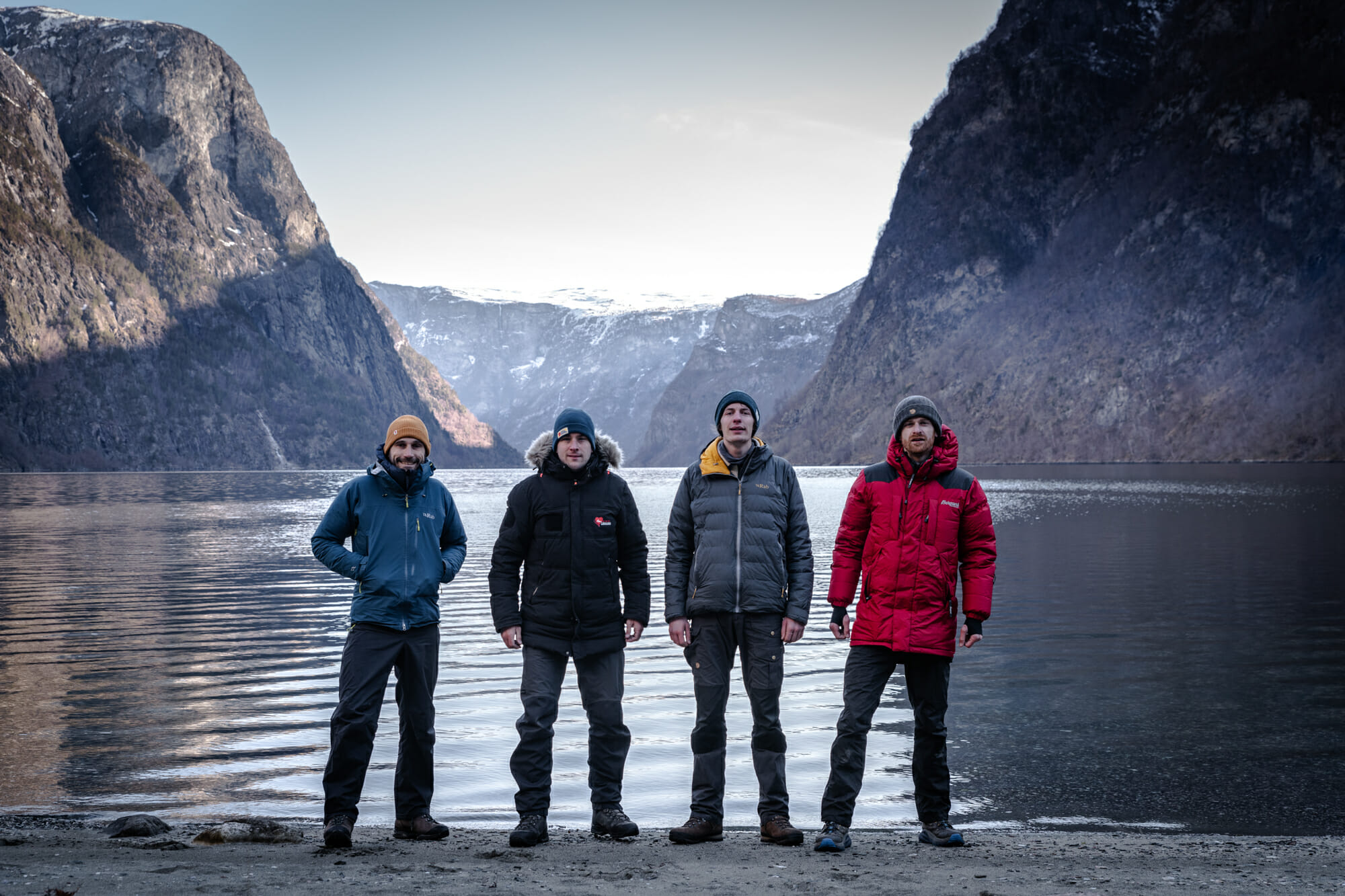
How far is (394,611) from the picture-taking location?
290 inches

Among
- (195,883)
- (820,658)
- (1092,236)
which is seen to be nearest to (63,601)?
(820,658)

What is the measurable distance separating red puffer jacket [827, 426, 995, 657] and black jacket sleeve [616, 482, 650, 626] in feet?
4.26

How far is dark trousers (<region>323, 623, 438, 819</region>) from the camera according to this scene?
720 centimetres

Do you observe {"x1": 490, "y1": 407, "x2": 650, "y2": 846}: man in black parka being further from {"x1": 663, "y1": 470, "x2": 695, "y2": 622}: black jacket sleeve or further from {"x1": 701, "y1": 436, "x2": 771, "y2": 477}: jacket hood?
{"x1": 701, "y1": 436, "x2": 771, "y2": 477}: jacket hood

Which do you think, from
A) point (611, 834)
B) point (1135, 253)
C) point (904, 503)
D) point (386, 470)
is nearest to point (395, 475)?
point (386, 470)

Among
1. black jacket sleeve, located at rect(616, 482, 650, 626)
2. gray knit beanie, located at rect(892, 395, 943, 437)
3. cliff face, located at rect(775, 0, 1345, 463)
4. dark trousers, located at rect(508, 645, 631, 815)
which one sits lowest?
dark trousers, located at rect(508, 645, 631, 815)

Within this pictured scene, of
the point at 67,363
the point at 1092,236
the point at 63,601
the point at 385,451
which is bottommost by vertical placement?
the point at 63,601

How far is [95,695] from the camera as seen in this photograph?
43.1 ft

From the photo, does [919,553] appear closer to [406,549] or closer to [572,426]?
[572,426]

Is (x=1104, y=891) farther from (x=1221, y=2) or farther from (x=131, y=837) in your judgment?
(x=1221, y=2)

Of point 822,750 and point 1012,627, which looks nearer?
point 822,750

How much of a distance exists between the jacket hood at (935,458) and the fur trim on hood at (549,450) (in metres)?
1.83

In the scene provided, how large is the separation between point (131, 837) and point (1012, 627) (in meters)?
14.0

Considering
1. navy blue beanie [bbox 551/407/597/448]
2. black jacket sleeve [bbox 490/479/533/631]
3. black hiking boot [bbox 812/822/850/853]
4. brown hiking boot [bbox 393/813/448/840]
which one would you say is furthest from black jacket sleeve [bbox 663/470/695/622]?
brown hiking boot [bbox 393/813/448/840]
